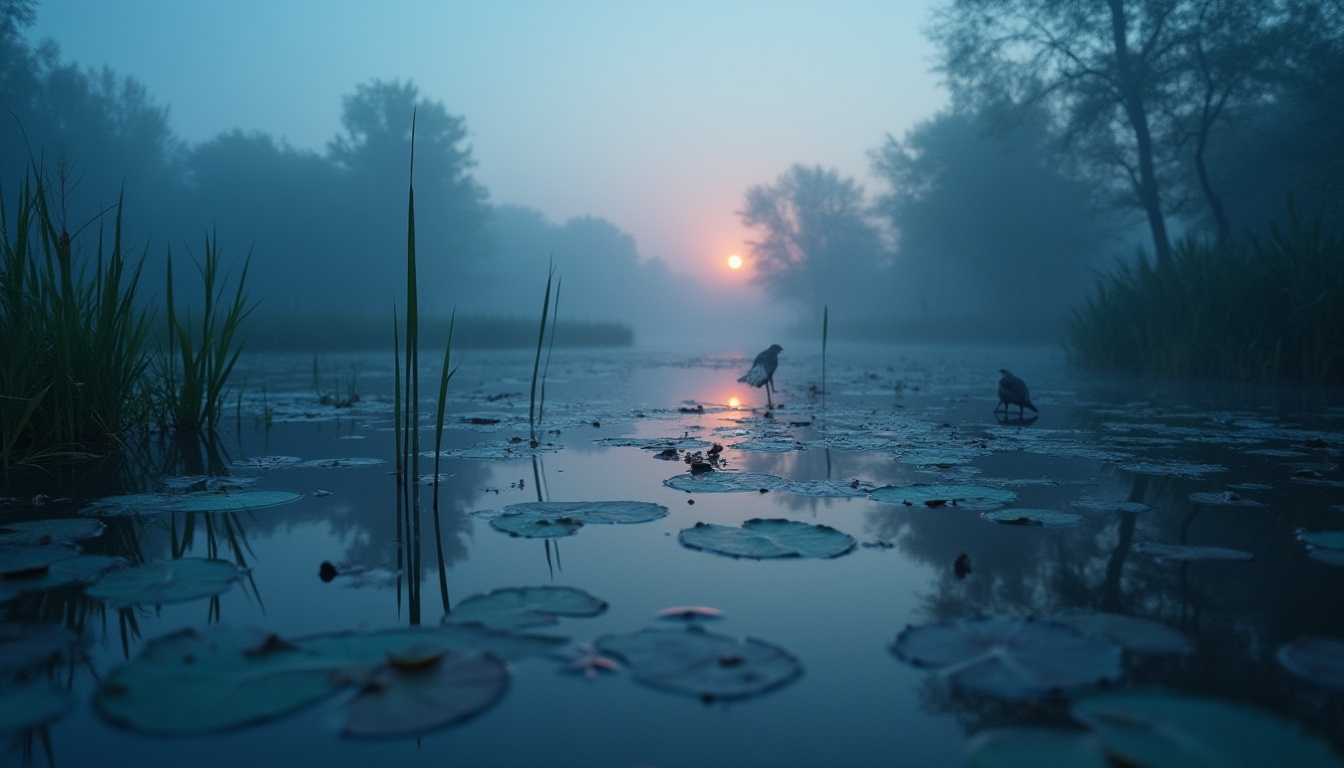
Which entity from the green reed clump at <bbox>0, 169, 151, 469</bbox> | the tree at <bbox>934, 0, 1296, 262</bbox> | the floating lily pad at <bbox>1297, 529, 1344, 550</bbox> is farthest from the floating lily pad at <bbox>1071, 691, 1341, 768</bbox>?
the tree at <bbox>934, 0, 1296, 262</bbox>

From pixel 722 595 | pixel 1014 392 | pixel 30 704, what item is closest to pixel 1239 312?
pixel 1014 392

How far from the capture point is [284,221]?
32844 mm

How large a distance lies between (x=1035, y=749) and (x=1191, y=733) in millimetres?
219

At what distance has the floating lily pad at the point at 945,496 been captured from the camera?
7.97 ft

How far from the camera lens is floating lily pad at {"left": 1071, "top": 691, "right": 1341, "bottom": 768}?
Answer: 896 millimetres

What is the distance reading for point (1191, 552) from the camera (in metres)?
1.82

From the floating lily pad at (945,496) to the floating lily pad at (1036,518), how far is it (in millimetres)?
127

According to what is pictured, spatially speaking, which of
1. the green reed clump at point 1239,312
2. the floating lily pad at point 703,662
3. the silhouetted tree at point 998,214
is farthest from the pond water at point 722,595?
the silhouetted tree at point 998,214

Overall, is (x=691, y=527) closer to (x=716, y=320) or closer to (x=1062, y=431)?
(x=1062, y=431)

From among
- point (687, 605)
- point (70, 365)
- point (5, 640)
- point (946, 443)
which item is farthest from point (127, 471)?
point (946, 443)

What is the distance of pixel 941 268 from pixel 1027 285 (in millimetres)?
3710

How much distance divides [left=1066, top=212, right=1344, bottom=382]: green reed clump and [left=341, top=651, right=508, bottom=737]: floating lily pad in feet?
28.3

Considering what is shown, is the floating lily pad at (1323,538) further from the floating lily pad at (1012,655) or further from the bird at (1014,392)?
the bird at (1014,392)

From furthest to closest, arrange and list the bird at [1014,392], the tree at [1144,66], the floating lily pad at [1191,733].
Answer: the tree at [1144,66]
the bird at [1014,392]
the floating lily pad at [1191,733]
